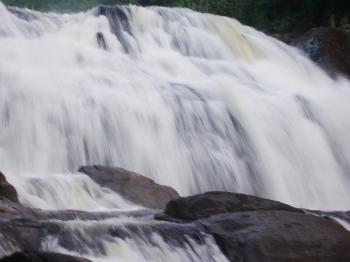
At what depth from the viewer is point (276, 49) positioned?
14.0 metres

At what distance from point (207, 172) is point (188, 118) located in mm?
976

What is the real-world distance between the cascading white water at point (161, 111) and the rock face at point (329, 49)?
47cm

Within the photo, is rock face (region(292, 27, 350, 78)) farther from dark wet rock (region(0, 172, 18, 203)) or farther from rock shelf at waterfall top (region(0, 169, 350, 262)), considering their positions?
dark wet rock (region(0, 172, 18, 203))

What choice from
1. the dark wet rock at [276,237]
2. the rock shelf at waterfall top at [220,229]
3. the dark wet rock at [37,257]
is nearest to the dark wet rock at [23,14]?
the rock shelf at waterfall top at [220,229]

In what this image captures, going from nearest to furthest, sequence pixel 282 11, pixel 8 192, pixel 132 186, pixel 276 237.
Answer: pixel 276 237, pixel 8 192, pixel 132 186, pixel 282 11

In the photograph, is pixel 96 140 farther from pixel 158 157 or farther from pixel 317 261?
pixel 317 261

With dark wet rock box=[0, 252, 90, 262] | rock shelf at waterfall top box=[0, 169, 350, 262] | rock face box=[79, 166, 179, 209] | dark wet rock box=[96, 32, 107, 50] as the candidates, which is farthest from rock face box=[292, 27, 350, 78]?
dark wet rock box=[0, 252, 90, 262]

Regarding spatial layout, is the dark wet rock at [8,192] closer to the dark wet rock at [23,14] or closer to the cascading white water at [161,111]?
the cascading white water at [161,111]

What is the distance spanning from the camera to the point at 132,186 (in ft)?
23.7

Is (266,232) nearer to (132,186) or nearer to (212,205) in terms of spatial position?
(212,205)

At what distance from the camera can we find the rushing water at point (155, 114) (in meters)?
8.34

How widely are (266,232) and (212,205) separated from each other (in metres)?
0.73

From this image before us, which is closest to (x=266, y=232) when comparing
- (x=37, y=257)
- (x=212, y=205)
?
(x=212, y=205)

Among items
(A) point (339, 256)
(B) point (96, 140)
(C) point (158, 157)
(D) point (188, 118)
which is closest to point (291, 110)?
(D) point (188, 118)
